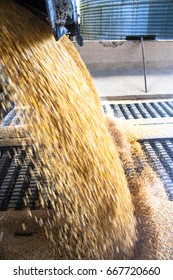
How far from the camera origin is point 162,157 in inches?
83.4

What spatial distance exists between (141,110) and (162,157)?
0.98 meters

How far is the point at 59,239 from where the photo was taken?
4.95 feet

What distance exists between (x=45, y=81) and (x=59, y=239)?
2.64 ft

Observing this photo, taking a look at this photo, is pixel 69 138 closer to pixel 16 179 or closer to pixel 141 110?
pixel 16 179

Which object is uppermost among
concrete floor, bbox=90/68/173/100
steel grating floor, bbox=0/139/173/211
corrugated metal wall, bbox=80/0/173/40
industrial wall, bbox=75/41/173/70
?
corrugated metal wall, bbox=80/0/173/40

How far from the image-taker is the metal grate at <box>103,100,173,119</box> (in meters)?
2.84

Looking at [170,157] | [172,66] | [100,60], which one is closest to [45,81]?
[170,157]

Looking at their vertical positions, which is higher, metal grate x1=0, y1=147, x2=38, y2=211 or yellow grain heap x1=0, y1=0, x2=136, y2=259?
yellow grain heap x1=0, y1=0, x2=136, y2=259

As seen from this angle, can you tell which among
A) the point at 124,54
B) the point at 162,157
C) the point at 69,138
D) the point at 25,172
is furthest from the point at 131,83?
the point at 69,138

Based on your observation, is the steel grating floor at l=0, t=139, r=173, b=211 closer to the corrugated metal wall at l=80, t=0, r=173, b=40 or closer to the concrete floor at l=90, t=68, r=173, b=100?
the concrete floor at l=90, t=68, r=173, b=100

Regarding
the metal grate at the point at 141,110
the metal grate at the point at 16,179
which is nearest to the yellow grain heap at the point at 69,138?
the metal grate at the point at 16,179

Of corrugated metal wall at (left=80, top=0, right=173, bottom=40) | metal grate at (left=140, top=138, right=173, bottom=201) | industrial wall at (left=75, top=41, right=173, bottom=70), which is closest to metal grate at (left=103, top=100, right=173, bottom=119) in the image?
metal grate at (left=140, top=138, right=173, bottom=201)

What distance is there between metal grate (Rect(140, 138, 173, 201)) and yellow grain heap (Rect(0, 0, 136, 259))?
0.35m

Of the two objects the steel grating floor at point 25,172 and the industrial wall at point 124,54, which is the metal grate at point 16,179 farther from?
the industrial wall at point 124,54
